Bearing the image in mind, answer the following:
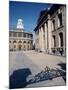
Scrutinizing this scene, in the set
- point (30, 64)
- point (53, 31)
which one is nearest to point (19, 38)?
point (30, 64)

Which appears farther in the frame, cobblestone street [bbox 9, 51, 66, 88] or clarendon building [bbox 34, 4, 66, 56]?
clarendon building [bbox 34, 4, 66, 56]

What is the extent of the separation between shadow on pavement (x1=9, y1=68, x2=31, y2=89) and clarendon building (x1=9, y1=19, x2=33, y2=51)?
10.8 inches

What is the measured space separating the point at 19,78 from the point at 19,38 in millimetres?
482

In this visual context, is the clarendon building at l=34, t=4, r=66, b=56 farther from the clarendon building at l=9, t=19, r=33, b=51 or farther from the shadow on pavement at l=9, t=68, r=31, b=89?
the shadow on pavement at l=9, t=68, r=31, b=89

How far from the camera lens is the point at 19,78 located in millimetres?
2605

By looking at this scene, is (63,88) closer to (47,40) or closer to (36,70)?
(36,70)

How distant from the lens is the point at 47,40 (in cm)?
278

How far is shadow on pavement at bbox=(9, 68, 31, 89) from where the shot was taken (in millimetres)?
2557

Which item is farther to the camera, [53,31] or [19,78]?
[53,31]

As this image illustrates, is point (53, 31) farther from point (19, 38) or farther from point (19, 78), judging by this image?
point (19, 78)

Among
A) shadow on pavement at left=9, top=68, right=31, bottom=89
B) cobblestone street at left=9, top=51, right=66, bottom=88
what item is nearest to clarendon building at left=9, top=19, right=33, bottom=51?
cobblestone street at left=9, top=51, right=66, bottom=88

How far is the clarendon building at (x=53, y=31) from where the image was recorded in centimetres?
274

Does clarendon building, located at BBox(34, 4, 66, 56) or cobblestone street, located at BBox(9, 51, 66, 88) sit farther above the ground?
clarendon building, located at BBox(34, 4, 66, 56)

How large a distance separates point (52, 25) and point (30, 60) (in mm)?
540
